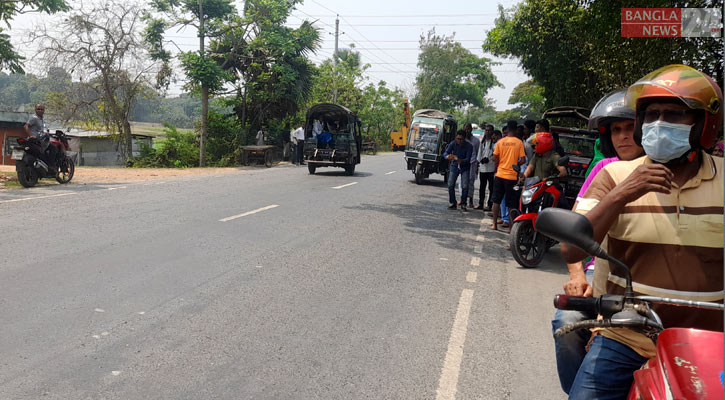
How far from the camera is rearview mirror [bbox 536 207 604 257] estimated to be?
1771 millimetres

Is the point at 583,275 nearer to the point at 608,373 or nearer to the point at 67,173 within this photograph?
the point at 608,373

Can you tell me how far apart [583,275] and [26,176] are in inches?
553

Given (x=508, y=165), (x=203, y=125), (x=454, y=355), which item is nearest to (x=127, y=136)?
(x=203, y=125)

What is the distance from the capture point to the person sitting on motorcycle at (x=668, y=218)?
2033 millimetres

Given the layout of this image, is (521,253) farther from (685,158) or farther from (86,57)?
(86,57)

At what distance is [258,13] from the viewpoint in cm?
2764

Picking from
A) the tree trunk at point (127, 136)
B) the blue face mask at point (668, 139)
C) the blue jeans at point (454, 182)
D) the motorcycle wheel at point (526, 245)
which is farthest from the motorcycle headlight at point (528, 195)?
the tree trunk at point (127, 136)

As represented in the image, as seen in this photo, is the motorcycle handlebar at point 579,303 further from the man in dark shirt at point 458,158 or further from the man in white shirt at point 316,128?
the man in white shirt at point 316,128

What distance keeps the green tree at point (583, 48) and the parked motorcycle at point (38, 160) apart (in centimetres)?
1235

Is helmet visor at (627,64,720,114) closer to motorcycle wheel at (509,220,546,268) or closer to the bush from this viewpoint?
motorcycle wheel at (509,220,546,268)

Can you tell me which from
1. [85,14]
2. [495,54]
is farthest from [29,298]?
[85,14]

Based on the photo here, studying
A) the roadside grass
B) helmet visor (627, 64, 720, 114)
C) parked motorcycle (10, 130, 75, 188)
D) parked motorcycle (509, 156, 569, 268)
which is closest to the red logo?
parked motorcycle (509, 156, 569, 268)

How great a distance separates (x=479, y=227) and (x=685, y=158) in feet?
30.3

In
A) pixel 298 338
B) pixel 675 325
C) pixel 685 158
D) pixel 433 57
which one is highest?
pixel 433 57
